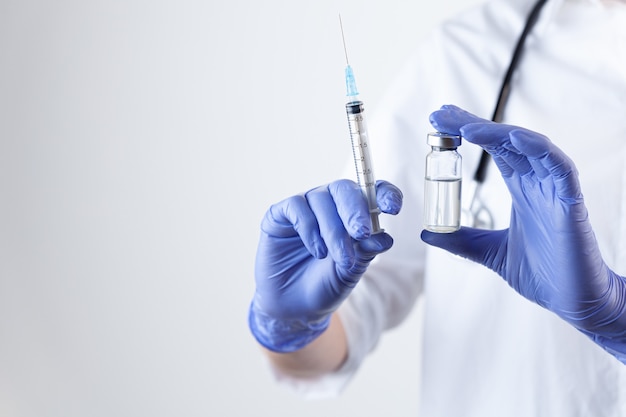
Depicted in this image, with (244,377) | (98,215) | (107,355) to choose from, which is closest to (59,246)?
(98,215)

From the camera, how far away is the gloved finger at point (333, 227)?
0.81 metres

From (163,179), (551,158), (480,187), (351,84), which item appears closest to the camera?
(551,158)

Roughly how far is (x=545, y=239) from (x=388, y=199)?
0.18 meters

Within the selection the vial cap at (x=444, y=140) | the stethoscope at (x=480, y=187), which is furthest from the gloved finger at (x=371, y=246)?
the stethoscope at (x=480, y=187)

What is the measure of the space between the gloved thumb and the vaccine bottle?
0.02 metres

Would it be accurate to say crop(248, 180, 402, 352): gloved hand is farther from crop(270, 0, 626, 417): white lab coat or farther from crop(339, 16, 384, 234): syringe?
crop(270, 0, 626, 417): white lab coat

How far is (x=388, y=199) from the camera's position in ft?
2.63

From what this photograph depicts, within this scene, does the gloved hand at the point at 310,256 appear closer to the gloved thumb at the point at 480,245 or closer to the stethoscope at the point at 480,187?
the gloved thumb at the point at 480,245

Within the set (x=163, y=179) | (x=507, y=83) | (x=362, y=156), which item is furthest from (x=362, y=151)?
(x=163, y=179)

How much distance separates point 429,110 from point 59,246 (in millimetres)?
951

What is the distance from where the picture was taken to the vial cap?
0.77 m

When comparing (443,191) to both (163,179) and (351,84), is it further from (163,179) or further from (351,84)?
(163,179)

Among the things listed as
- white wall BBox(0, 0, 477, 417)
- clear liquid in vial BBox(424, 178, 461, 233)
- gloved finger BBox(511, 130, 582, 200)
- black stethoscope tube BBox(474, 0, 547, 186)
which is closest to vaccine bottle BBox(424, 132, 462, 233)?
clear liquid in vial BBox(424, 178, 461, 233)

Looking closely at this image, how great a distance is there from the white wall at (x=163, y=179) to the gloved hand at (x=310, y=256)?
2.04 feet
